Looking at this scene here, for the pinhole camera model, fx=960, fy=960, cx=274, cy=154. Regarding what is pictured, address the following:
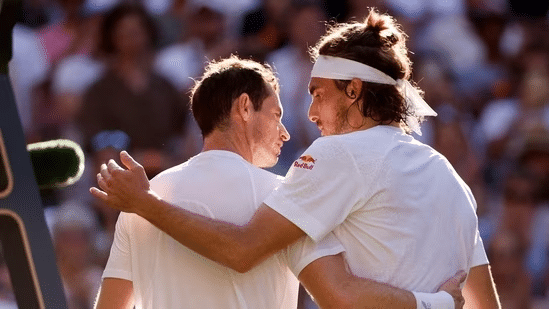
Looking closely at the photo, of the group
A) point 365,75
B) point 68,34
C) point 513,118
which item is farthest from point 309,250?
point 513,118

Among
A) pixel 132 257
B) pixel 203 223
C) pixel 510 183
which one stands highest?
pixel 203 223

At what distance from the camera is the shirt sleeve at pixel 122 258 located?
3.19m

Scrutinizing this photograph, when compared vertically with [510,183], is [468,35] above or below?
above

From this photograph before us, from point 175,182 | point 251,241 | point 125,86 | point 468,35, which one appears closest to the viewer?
point 251,241

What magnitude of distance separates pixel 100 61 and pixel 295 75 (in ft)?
4.57

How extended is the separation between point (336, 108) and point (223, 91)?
44 cm

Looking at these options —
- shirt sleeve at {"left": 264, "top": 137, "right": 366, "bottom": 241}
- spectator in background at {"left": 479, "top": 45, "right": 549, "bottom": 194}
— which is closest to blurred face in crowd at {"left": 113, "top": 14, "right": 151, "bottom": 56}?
spectator in background at {"left": 479, "top": 45, "right": 549, "bottom": 194}

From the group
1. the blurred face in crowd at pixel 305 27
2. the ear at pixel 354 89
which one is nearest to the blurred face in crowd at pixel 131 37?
the blurred face in crowd at pixel 305 27

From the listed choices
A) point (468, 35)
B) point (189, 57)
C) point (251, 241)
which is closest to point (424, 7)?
point (468, 35)

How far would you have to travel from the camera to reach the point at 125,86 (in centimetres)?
644

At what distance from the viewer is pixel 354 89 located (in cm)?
313

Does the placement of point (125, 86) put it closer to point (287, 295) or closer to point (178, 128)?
point (178, 128)

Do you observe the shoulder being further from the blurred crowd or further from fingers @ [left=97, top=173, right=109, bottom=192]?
the blurred crowd

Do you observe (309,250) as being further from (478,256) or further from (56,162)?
(56,162)
